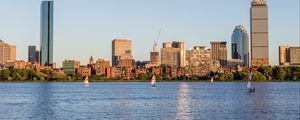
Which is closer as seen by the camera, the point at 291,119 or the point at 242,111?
the point at 291,119

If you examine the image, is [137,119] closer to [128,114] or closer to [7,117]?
[128,114]

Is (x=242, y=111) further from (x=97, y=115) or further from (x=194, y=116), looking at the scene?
(x=97, y=115)

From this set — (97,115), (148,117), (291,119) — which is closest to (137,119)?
(148,117)

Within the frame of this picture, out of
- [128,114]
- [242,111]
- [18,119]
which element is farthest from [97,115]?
[242,111]

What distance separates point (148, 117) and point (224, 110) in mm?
16452

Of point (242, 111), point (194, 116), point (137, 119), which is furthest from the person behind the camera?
point (242, 111)

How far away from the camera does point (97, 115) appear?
74875 mm

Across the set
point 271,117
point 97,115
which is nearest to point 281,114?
point 271,117

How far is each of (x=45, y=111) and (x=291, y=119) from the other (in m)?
34.8

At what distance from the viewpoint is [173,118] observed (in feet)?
233

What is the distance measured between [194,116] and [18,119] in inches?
883

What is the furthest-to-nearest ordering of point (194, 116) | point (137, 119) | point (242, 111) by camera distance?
point (242, 111), point (194, 116), point (137, 119)

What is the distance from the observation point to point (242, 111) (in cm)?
8169

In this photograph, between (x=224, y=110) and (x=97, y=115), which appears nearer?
(x=97, y=115)
